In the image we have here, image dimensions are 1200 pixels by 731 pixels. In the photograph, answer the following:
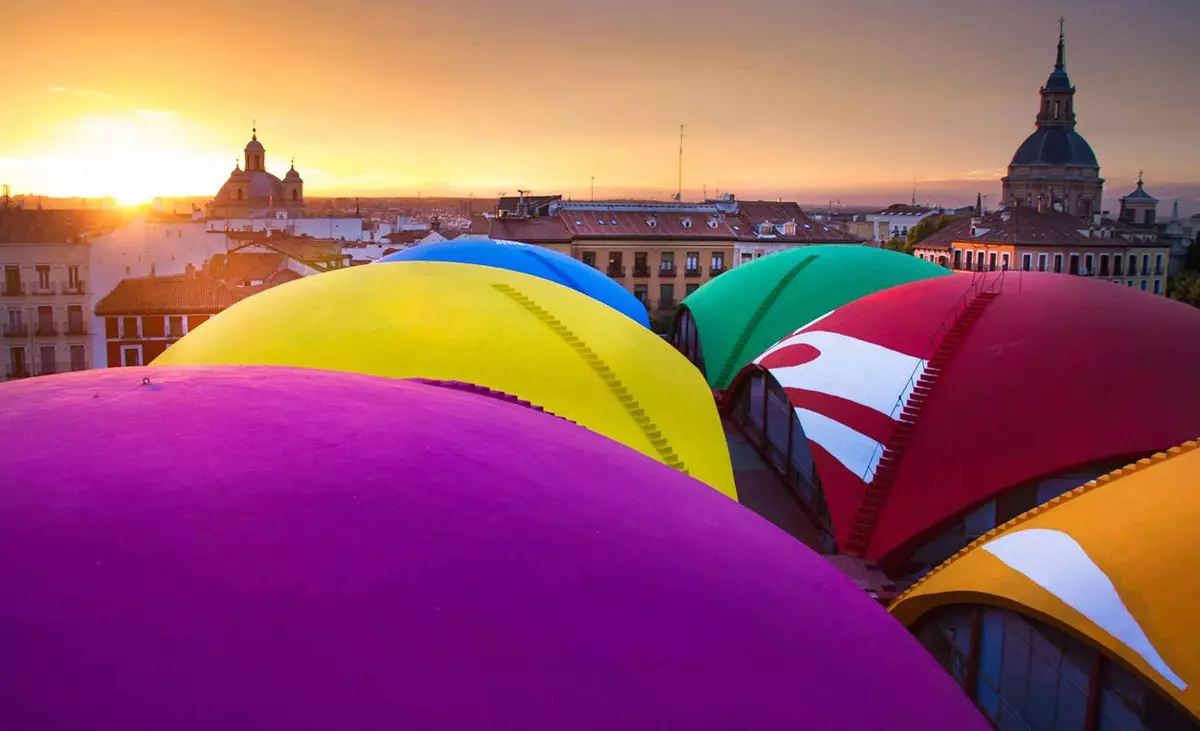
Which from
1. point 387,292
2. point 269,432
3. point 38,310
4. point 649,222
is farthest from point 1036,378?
point 649,222

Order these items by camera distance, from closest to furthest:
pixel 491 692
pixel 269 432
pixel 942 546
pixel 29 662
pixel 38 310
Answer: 1. pixel 29 662
2. pixel 491 692
3. pixel 269 432
4. pixel 942 546
5. pixel 38 310

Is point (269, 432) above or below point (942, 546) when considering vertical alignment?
above

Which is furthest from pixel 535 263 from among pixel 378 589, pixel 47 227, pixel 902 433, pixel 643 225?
pixel 643 225

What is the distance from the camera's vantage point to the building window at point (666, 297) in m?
53.2

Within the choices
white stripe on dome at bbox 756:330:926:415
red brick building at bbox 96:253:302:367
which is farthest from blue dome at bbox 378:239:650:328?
red brick building at bbox 96:253:302:367

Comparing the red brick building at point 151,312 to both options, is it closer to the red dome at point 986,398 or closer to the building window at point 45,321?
the building window at point 45,321

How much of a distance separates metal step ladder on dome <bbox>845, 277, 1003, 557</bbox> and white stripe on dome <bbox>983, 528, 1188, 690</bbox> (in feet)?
16.7

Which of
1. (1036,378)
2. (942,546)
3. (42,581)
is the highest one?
(42,581)

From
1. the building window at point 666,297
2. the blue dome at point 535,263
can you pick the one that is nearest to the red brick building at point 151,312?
the blue dome at point 535,263

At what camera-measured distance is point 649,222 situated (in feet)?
180

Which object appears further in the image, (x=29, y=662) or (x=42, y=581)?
(x=42, y=581)

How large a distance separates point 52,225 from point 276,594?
38.0 meters

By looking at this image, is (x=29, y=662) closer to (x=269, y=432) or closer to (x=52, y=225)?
(x=269, y=432)

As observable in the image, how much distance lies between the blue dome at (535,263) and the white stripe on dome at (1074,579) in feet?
59.4
